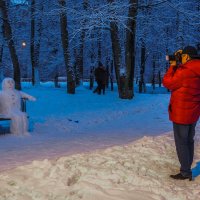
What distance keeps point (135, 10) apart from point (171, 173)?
15.4 meters

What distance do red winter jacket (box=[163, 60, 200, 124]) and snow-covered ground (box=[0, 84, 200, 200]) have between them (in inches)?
39.0

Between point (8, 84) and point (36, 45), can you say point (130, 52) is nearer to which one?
point (8, 84)

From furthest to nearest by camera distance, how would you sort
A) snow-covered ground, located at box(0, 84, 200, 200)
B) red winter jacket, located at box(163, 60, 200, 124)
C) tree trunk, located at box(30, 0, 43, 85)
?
tree trunk, located at box(30, 0, 43, 85)
red winter jacket, located at box(163, 60, 200, 124)
snow-covered ground, located at box(0, 84, 200, 200)

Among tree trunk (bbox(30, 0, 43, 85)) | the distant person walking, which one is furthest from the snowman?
tree trunk (bbox(30, 0, 43, 85))

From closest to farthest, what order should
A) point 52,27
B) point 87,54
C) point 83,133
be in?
point 83,133, point 52,27, point 87,54

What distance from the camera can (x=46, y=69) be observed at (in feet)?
142

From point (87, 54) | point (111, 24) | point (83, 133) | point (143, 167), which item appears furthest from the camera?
point (87, 54)

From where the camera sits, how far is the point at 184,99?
6.22m

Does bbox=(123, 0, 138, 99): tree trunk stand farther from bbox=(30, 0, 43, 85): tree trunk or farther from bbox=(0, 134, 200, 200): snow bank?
bbox=(0, 134, 200, 200): snow bank

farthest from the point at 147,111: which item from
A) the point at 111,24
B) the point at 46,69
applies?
the point at 46,69

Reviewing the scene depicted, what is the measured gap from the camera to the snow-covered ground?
546 centimetres

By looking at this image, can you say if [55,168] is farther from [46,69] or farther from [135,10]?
[46,69]

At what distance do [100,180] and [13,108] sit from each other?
20.0 ft

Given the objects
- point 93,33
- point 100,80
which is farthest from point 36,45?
point 100,80
